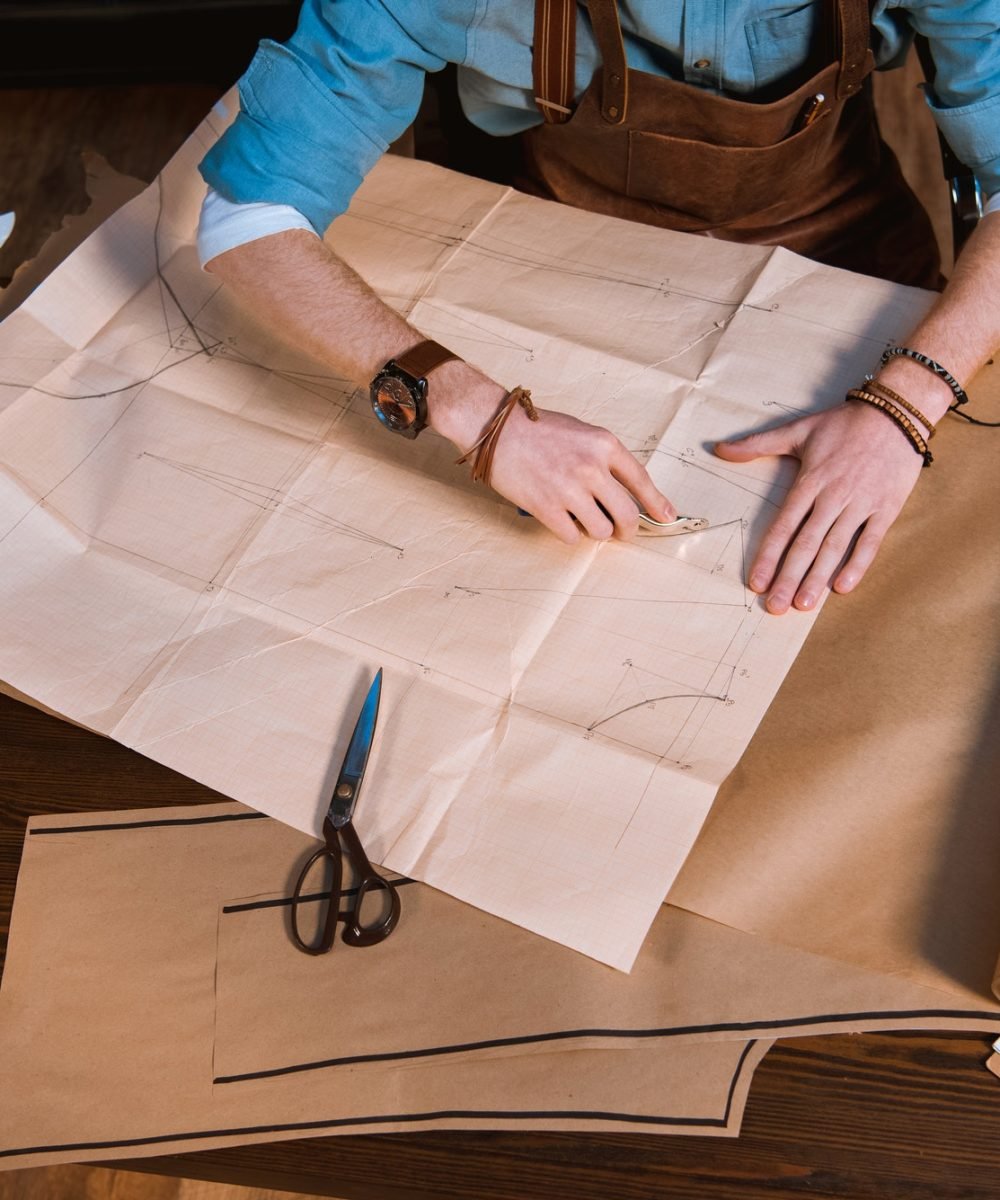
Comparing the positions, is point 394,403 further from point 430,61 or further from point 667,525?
point 430,61

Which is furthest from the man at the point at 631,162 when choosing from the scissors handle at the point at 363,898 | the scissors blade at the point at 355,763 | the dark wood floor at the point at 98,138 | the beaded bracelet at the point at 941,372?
the dark wood floor at the point at 98,138

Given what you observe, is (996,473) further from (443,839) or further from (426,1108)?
(426,1108)

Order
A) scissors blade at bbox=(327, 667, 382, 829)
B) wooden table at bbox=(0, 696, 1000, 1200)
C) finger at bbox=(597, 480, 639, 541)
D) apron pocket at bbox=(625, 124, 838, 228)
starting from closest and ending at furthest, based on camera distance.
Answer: wooden table at bbox=(0, 696, 1000, 1200) → scissors blade at bbox=(327, 667, 382, 829) → finger at bbox=(597, 480, 639, 541) → apron pocket at bbox=(625, 124, 838, 228)

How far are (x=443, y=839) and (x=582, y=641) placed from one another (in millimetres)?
214

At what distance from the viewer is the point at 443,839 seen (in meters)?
0.88

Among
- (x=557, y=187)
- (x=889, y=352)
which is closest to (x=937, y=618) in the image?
(x=889, y=352)

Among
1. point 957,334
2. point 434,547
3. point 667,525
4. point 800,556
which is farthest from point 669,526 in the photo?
point 957,334

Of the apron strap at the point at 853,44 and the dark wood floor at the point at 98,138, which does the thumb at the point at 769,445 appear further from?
the dark wood floor at the point at 98,138

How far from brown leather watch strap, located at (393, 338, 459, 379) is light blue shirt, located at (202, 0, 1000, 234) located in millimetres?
225

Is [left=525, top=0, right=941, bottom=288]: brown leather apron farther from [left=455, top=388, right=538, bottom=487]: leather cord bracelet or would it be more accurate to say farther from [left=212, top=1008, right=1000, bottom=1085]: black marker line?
[left=212, top=1008, right=1000, bottom=1085]: black marker line

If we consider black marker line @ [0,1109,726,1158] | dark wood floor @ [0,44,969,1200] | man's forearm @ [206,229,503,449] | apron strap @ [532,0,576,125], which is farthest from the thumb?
dark wood floor @ [0,44,969,1200]

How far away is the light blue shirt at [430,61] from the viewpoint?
1142 mm

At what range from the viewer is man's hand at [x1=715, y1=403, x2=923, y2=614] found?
97 cm

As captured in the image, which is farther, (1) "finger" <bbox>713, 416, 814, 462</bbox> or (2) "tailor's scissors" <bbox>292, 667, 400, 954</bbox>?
(1) "finger" <bbox>713, 416, 814, 462</bbox>
